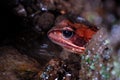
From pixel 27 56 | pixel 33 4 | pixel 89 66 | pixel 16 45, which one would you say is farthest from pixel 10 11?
pixel 89 66

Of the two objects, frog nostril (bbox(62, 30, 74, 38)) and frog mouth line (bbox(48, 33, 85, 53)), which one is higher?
frog nostril (bbox(62, 30, 74, 38))

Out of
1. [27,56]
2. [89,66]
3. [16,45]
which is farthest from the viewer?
[16,45]

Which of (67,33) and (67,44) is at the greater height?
(67,33)

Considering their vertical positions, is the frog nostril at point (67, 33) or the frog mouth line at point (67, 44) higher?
the frog nostril at point (67, 33)

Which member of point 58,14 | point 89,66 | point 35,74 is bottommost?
point 35,74

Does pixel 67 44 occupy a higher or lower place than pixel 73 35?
lower

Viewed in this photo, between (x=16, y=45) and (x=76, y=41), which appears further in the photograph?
(x=16, y=45)

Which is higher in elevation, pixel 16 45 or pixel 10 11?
pixel 10 11

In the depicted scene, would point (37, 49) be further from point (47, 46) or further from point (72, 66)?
point (72, 66)
